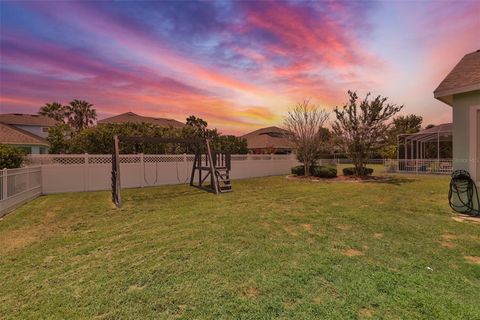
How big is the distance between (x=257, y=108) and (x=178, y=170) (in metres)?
8.64

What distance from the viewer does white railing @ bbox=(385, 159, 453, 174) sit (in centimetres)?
1631

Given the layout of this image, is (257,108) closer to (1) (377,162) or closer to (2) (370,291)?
(2) (370,291)

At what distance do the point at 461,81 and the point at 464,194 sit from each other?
2.74 metres

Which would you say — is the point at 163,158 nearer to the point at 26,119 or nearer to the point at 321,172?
the point at 321,172

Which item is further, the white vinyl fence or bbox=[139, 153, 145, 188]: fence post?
bbox=[139, 153, 145, 188]: fence post

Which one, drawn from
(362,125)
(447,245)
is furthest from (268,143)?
(447,245)

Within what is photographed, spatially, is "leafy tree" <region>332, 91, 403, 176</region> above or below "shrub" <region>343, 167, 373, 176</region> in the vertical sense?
above

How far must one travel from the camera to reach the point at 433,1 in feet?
26.1

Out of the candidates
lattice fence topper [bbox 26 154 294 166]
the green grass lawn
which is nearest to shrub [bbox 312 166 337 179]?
lattice fence topper [bbox 26 154 294 166]

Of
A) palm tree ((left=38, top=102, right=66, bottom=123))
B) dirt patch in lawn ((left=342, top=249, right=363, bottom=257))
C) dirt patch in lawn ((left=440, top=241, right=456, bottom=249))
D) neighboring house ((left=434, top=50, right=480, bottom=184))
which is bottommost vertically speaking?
dirt patch in lawn ((left=440, top=241, right=456, bottom=249))

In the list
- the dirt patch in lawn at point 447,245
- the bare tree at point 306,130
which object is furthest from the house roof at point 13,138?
the dirt patch in lawn at point 447,245

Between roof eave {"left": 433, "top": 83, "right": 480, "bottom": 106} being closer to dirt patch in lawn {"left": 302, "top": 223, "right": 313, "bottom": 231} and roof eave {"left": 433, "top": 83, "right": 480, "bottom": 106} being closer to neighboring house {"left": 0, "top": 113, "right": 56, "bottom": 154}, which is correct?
dirt patch in lawn {"left": 302, "top": 223, "right": 313, "bottom": 231}

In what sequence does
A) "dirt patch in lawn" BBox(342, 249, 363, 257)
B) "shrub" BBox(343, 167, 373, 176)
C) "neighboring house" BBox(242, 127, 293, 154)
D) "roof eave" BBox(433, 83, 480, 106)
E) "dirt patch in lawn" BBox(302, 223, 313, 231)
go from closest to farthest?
"dirt patch in lawn" BBox(342, 249, 363, 257) < "dirt patch in lawn" BBox(302, 223, 313, 231) < "roof eave" BBox(433, 83, 480, 106) < "shrub" BBox(343, 167, 373, 176) < "neighboring house" BBox(242, 127, 293, 154)

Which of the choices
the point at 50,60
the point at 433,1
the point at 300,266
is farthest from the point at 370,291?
the point at 50,60
